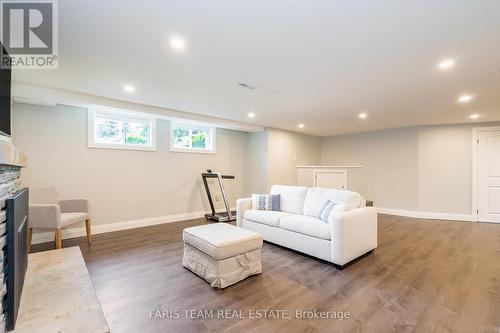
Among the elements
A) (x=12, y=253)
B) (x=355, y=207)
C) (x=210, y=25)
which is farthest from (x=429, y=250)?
(x=12, y=253)

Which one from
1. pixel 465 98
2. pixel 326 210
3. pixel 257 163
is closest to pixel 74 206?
pixel 326 210

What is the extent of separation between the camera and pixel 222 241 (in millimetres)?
2404

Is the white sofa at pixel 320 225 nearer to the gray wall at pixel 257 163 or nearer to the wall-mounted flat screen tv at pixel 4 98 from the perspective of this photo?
the gray wall at pixel 257 163

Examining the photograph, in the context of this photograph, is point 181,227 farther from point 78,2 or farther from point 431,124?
point 431,124

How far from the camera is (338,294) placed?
2.22m

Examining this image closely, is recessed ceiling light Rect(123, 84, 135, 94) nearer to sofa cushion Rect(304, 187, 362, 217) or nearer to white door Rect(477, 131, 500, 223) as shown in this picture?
sofa cushion Rect(304, 187, 362, 217)

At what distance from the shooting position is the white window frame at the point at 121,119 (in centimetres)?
417

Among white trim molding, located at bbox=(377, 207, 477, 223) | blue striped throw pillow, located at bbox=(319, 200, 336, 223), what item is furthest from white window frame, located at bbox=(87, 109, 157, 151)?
white trim molding, located at bbox=(377, 207, 477, 223)

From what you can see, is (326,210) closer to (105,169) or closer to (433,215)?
(105,169)

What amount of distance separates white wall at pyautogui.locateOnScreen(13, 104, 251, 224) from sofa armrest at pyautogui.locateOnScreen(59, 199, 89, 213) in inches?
A: 15.6

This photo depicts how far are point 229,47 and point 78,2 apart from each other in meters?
1.17

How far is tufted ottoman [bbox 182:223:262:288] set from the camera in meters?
2.34

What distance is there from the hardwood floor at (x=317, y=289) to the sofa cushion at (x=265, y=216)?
15.2 inches

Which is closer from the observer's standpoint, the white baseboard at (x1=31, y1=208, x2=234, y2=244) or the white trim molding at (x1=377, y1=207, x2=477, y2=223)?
→ the white baseboard at (x1=31, y1=208, x2=234, y2=244)
